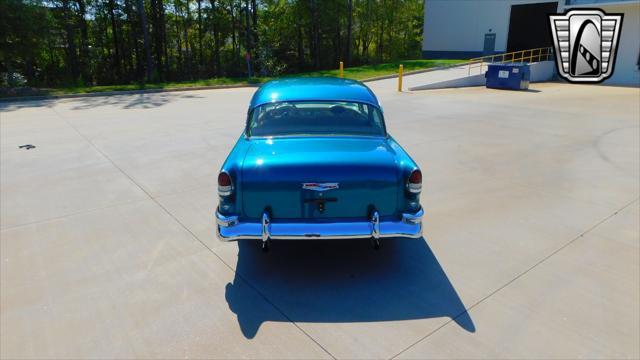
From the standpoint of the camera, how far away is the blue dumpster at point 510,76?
18641mm

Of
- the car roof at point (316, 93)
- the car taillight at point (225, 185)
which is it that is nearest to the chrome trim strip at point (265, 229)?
the car taillight at point (225, 185)

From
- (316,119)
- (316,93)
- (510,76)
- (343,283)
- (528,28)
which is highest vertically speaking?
(528,28)

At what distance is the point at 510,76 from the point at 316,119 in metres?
17.3

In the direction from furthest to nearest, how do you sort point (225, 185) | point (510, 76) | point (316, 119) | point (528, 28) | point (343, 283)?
1. point (528, 28)
2. point (510, 76)
3. point (316, 119)
4. point (343, 283)
5. point (225, 185)

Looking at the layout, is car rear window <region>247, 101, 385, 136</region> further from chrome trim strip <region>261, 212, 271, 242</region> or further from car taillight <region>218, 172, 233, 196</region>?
chrome trim strip <region>261, 212, 271, 242</region>

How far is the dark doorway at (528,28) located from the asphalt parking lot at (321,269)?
Result: 2392 cm

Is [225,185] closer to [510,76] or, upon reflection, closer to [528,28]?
[510,76]

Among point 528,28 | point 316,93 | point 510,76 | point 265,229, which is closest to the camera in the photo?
point 265,229

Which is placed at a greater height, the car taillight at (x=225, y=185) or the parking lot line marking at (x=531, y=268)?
the car taillight at (x=225, y=185)

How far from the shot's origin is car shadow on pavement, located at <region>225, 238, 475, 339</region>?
3.39 metres

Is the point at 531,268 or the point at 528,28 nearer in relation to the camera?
the point at 531,268

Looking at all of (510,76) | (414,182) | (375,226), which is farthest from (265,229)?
(510,76)

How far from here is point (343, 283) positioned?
3.84 meters

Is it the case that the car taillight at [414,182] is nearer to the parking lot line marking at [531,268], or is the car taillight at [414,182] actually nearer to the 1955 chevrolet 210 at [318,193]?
the 1955 chevrolet 210 at [318,193]
